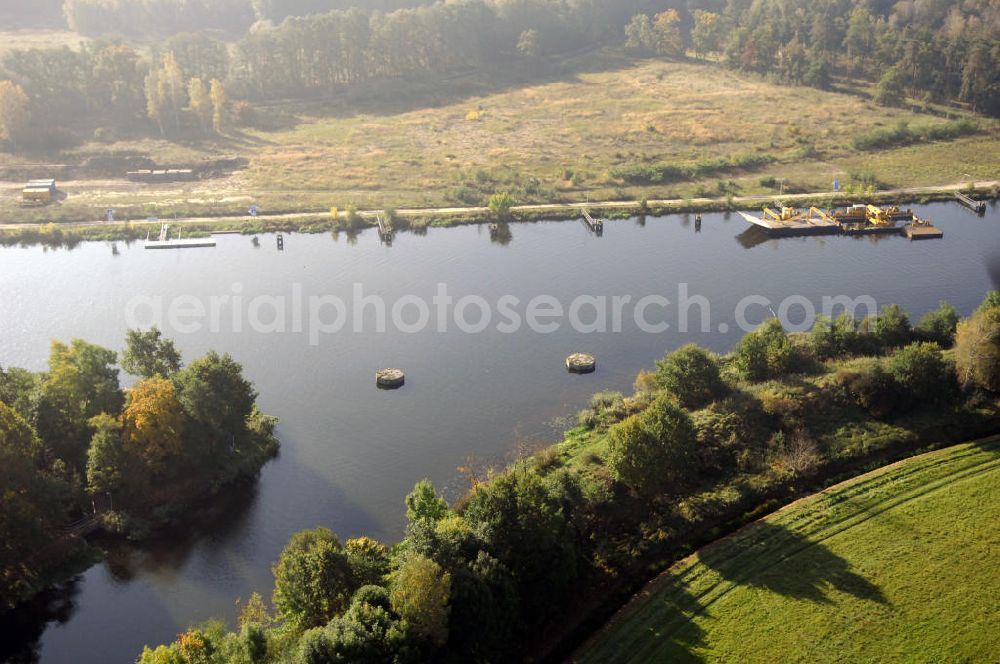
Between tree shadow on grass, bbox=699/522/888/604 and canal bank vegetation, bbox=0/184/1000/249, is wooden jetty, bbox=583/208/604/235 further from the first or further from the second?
tree shadow on grass, bbox=699/522/888/604

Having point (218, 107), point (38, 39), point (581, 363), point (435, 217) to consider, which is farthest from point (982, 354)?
point (38, 39)

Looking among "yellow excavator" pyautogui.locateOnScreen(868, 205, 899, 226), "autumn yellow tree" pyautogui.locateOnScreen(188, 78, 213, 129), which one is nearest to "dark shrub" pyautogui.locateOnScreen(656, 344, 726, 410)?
"yellow excavator" pyautogui.locateOnScreen(868, 205, 899, 226)

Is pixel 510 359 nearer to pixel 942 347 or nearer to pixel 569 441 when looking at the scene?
pixel 569 441

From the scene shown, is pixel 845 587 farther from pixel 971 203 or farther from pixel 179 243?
pixel 971 203

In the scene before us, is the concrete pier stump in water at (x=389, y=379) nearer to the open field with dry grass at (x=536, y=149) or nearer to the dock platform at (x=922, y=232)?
the open field with dry grass at (x=536, y=149)

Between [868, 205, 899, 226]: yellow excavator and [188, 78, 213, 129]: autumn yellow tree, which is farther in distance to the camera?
[188, 78, 213, 129]: autumn yellow tree

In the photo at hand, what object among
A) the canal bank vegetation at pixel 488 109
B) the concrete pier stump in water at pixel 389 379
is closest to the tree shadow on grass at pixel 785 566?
the concrete pier stump in water at pixel 389 379
